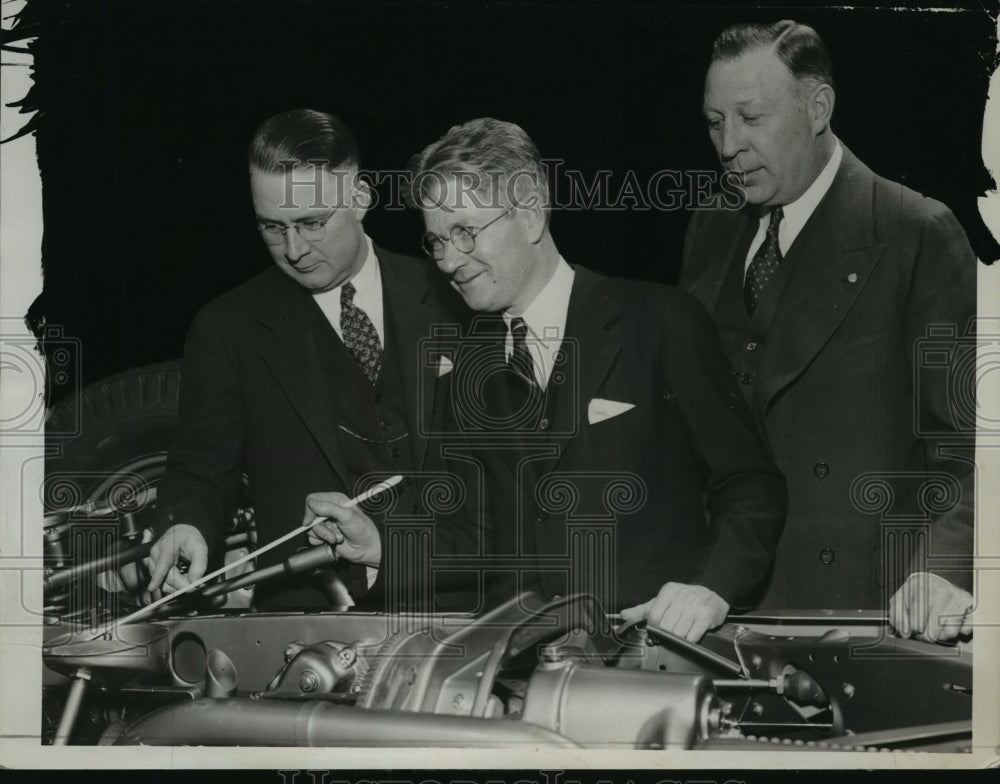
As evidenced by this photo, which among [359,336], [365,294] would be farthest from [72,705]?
[365,294]

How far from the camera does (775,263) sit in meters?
3.43

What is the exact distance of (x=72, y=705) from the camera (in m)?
3.53

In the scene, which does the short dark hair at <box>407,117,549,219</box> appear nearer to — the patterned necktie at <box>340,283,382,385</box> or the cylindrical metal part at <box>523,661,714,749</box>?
the patterned necktie at <box>340,283,382,385</box>

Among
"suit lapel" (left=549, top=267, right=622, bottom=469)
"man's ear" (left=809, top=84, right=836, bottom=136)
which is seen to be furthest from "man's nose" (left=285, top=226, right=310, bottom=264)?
"man's ear" (left=809, top=84, right=836, bottom=136)

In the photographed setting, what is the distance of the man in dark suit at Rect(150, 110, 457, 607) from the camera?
→ 349 centimetres

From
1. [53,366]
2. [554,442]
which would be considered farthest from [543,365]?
[53,366]

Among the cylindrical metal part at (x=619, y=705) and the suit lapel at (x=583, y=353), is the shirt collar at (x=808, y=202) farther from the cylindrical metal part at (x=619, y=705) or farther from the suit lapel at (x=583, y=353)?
the cylindrical metal part at (x=619, y=705)

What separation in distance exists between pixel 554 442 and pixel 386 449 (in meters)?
0.46

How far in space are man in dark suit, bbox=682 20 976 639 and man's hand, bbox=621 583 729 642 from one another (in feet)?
0.46

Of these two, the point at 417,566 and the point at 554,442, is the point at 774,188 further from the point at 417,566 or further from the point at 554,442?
the point at 417,566

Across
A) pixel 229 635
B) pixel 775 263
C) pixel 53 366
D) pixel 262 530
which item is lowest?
pixel 229 635

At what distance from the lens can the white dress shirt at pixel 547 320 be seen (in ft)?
11.3

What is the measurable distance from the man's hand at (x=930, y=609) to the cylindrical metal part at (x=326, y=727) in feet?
3.15

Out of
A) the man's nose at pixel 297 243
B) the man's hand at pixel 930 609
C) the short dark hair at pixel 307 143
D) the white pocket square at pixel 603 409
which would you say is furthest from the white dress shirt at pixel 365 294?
the man's hand at pixel 930 609
